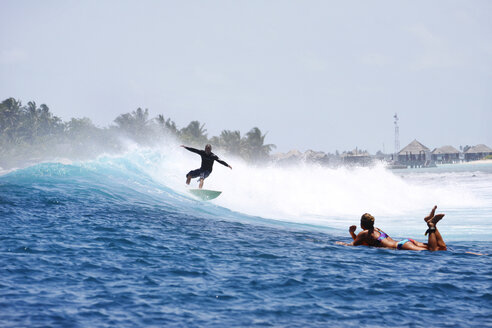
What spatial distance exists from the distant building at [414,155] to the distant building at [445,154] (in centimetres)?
1110

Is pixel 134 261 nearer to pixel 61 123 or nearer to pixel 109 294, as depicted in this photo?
pixel 109 294

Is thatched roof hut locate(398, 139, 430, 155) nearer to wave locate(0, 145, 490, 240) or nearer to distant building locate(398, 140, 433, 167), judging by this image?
distant building locate(398, 140, 433, 167)

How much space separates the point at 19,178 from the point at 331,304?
15.9 m

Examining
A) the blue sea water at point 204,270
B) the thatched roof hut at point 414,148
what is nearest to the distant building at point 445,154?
the thatched roof hut at point 414,148

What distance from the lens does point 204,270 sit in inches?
348

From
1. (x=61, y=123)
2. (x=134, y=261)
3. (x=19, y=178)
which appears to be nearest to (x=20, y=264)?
(x=134, y=261)

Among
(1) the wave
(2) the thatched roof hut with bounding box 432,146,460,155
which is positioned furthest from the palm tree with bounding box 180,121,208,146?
(2) the thatched roof hut with bounding box 432,146,460,155

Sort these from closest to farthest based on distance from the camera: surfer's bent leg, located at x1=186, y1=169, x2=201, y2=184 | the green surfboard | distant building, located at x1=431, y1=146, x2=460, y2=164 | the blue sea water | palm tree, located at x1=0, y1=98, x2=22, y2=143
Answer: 1. the blue sea water
2. surfer's bent leg, located at x1=186, y1=169, x2=201, y2=184
3. the green surfboard
4. palm tree, located at x1=0, y1=98, x2=22, y2=143
5. distant building, located at x1=431, y1=146, x2=460, y2=164

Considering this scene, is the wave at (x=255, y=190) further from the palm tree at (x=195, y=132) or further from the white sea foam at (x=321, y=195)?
the palm tree at (x=195, y=132)

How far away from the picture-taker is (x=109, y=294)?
24.0ft

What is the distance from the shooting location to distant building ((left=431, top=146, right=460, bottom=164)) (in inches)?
7539

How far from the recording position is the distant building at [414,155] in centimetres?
17988

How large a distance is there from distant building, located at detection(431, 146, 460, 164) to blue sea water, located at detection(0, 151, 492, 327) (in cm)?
18685

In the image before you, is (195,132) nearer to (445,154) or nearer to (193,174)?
(193,174)
